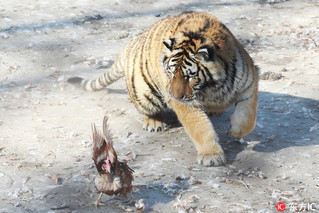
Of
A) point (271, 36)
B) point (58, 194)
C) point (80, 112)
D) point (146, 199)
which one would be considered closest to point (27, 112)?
point (80, 112)


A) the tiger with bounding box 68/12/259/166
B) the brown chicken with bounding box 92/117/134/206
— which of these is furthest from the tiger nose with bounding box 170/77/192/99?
the brown chicken with bounding box 92/117/134/206

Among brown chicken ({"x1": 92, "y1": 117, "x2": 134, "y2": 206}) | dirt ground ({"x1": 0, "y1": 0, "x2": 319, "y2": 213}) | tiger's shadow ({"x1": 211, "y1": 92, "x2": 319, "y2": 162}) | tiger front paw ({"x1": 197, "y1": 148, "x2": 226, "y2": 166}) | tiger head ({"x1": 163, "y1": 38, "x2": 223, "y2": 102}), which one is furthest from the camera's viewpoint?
tiger's shadow ({"x1": 211, "y1": 92, "x2": 319, "y2": 162})

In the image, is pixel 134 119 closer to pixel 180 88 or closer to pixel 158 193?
pixel 180 88

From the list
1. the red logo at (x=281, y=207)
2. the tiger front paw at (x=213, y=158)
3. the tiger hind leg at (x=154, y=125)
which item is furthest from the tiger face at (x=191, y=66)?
the red logo at (x=281, y=207)

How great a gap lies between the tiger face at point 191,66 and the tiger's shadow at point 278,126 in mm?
786

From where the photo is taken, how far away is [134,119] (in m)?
5.70

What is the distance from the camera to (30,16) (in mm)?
8672

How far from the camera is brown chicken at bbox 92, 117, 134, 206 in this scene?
11.7 ft

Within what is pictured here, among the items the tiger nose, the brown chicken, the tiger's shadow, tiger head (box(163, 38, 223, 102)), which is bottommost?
the tiger's shadow

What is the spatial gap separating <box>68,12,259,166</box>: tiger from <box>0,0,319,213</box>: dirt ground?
0.29m

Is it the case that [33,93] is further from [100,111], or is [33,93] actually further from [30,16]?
[30,16]

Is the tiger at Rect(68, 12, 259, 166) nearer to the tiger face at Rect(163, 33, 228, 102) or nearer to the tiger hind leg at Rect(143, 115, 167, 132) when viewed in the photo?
the tiger face at Rect(163, 33, 228, 102)

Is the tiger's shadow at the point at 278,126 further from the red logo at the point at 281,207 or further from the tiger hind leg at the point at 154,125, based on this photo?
the red logo at the point at 281,207

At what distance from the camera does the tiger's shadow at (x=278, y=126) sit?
4.85 metres
